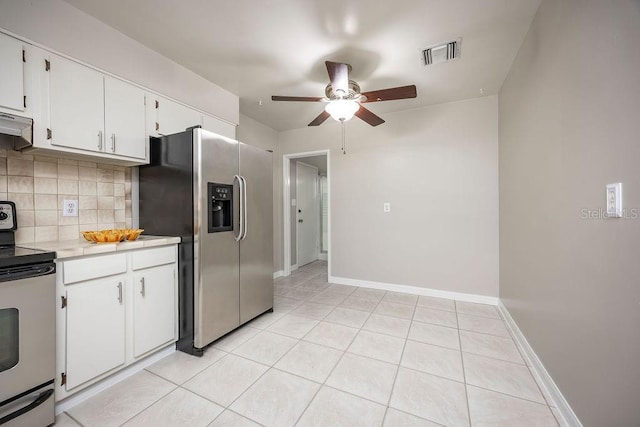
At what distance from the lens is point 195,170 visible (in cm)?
195

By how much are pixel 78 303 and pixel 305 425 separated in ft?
4.91

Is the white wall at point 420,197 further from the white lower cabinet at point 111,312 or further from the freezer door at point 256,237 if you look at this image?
the white lower cabinet at point 111,312

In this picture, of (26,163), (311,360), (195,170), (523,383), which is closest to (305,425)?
(311,360)

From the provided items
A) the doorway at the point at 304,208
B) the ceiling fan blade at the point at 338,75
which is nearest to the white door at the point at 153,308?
the ceiling fan blade at the point at 338,75

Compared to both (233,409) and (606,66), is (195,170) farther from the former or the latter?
(606,66)

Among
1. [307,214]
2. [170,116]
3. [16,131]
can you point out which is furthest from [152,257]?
[307,214]

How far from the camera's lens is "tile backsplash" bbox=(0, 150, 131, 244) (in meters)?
1.66

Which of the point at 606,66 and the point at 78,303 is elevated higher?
the point at 606,66

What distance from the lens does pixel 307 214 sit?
204 inches

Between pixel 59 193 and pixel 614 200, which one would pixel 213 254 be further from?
pixel 614 200

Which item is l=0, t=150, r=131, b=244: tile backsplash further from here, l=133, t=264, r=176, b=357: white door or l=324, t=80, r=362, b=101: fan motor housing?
l=324, t=80, r=362, b=101: fan motor housing

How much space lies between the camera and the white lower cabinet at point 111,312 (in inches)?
56.9

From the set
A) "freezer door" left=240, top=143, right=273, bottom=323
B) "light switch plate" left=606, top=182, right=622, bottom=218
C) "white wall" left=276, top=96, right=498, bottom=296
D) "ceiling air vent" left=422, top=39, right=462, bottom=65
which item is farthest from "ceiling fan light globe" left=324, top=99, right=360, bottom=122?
"light switch plate" left=606, top=182, right=622, bottom=218

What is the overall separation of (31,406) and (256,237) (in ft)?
5.54
